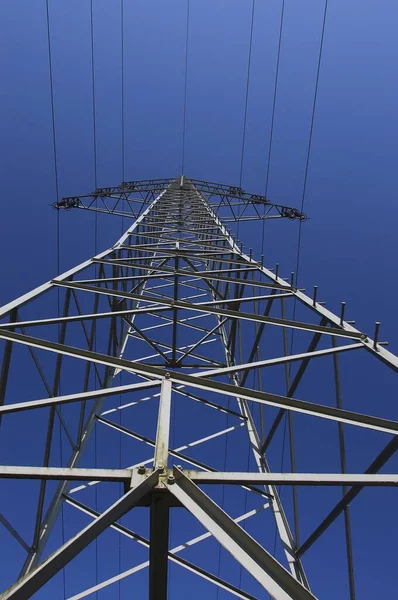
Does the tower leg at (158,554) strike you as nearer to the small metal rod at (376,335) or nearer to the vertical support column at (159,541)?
the vertical support column at (159,541)

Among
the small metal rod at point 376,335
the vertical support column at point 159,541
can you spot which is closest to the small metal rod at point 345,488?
the small metal rod at point 376,335

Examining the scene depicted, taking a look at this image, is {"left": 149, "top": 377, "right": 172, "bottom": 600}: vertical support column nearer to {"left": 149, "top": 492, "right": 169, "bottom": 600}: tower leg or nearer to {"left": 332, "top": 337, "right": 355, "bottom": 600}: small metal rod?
{"left": 149, "top": 492, "right": 169, "bottom": 600}: tower leg

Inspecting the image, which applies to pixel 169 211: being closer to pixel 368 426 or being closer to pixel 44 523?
pixel 44 523

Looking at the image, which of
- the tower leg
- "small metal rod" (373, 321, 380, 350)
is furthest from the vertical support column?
"small metal rod" (373, 321, 380, 350)

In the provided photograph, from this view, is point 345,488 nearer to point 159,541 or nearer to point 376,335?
point 376,335

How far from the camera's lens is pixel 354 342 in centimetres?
675

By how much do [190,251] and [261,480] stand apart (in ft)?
27.7

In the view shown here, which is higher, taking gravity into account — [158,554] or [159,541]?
[159,541]

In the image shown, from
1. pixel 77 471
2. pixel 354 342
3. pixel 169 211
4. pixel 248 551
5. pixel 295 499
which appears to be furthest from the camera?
pixel 169 211

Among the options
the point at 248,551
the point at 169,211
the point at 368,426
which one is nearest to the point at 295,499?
the point at 368,426

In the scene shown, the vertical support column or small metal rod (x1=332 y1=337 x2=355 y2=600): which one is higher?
the vertical support column

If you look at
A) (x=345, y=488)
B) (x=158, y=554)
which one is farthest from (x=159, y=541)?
(x=345, y=488)

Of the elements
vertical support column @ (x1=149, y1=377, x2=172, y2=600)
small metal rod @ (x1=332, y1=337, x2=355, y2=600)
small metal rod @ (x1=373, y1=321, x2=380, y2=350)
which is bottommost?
small metal rod @ (x1=332, y1=337, x2=355, y2=600)

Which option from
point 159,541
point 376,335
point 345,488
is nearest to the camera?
point 159,541
